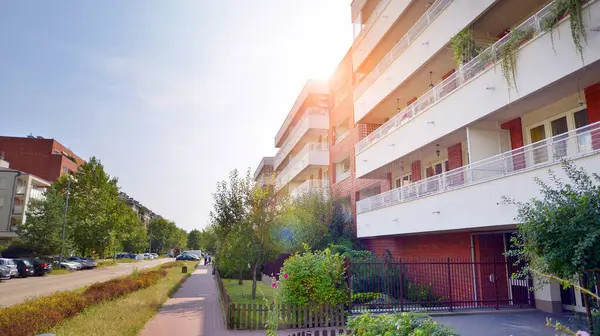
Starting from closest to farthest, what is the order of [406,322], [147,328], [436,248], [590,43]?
[406,322] → [590,43] → [147,328] → [436,248]

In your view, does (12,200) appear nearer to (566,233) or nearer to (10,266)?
(10,266)

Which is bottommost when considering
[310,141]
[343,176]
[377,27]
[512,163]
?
[512,163]

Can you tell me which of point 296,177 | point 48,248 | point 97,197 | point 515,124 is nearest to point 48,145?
point 97,197

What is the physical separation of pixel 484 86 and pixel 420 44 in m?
4.47

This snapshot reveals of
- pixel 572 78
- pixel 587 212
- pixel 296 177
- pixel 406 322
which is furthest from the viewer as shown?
pixel 296 177

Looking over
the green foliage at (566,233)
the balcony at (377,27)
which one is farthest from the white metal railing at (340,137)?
the green foliage at (566,233)

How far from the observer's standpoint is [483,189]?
11688 millimetres

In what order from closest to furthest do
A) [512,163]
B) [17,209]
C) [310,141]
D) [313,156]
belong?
[512,163] → [313,156] → [310,141] → [17,209]

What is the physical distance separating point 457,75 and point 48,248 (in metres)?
44.4

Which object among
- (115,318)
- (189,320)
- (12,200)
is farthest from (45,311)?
(12,200)

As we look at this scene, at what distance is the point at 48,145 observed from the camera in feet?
228

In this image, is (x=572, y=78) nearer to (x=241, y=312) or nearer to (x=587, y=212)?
(x=587, y=212)

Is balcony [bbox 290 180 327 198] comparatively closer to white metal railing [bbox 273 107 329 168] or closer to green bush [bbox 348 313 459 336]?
white metal railing [bbox 273 107 329 168]

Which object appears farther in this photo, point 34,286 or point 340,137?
point 340,137
